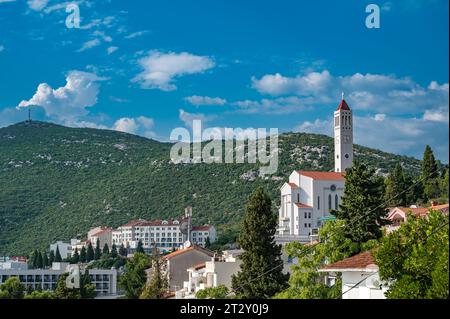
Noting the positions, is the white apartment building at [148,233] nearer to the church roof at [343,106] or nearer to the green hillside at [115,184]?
the green hillside at [115,184]

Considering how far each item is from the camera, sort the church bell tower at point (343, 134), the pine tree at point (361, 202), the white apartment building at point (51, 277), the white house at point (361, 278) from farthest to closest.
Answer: the church bell tower at point (343, 134) < the white apartment building at point (51, 277) < the pine tree at point (361, 202) < the white house at point (361, 278)

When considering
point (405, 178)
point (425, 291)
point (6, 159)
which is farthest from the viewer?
point (6, 159)

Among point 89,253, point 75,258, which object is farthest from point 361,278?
point 89,253

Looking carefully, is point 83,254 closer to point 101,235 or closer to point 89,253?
point 89,253

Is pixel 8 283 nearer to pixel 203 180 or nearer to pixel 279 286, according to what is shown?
pixel 279 286

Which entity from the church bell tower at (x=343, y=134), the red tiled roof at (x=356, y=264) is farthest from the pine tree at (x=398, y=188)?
the red tiled roof at (x=356, y=264)

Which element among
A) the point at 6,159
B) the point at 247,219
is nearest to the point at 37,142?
the point at 6,159

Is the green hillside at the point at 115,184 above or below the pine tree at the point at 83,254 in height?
above
